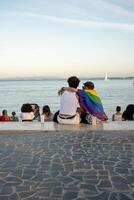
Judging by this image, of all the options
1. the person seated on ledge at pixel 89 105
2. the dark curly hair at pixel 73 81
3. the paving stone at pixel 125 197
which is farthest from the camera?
the person seated on ledge at pixel 89 105

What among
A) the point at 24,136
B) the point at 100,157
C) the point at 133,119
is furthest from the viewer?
the point at 133,119

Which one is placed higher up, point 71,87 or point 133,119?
point 71,87

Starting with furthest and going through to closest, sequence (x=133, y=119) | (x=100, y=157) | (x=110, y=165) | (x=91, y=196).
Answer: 1. (x=133, y=119)
2. (x=100, y=157)
3. (x=110, y=165)
4. (x=91, y=196)

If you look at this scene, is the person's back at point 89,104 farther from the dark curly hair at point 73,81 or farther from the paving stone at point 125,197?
the paving stone at point 125,197

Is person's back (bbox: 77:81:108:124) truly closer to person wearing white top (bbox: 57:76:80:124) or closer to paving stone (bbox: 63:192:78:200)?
person wearing white top (bbox: 57:76:80:124)

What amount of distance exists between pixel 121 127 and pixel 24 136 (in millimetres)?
2738

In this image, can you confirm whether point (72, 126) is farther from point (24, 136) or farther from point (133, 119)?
point (133, 119)

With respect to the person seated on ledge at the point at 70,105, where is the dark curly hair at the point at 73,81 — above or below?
above

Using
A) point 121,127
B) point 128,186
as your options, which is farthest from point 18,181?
point 121,127

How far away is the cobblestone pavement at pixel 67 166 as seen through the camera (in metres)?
5.85

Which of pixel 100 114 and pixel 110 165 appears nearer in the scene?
pixel 110 165

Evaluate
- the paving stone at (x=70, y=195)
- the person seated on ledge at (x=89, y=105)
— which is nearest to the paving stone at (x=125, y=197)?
the paving stone at (x=70, y=195)

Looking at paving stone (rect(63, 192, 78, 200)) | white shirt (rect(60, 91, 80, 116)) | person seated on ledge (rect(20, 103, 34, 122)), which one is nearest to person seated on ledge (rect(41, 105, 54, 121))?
person seated on ledge (rect(20, 103, 34, 122))

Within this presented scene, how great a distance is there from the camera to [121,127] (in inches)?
425
